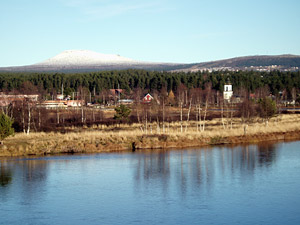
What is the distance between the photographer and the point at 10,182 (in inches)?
982

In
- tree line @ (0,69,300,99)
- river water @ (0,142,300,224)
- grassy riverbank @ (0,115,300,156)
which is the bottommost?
river water @ (0,142,300,224)

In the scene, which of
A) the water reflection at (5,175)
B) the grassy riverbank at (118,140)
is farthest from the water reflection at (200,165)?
the water reflection at (5,175)

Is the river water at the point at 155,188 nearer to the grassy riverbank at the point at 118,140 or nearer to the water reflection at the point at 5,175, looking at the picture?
the water reflection at the point at 5,175

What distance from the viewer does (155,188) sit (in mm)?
23125

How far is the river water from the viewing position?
733 inches

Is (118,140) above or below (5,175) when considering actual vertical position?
above

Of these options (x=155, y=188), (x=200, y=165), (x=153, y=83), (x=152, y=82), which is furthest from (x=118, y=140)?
(x=152, y=82)

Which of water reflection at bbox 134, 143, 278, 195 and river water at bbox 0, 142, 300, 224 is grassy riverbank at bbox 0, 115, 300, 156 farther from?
water reflection at bbox 134, 143, 278, 195

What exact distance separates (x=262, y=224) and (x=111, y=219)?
570cm

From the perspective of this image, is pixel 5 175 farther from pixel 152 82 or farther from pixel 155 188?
pixel 152 82

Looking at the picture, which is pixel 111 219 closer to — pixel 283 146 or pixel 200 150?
pixel 200 150

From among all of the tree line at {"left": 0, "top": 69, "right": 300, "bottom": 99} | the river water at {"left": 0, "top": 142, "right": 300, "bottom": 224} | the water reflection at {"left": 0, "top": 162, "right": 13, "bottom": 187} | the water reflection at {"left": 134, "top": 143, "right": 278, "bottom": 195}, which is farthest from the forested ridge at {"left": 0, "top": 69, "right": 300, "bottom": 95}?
the water reflection at {"left": 0, "top": 162, "right": 13, "bottom": 187}

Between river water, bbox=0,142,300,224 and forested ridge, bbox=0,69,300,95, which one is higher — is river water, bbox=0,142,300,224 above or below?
below

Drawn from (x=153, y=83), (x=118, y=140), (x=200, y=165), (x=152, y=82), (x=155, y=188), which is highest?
(x=152, y=82)
